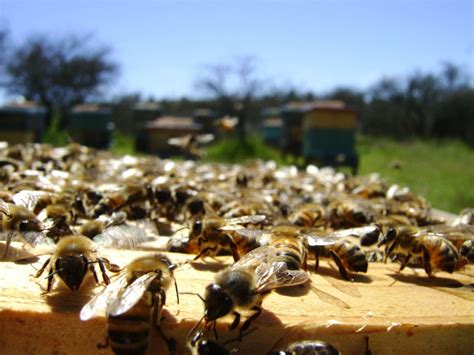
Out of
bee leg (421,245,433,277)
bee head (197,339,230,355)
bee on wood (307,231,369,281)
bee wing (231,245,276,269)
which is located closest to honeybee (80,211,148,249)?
bee wing (231,245,276,269)

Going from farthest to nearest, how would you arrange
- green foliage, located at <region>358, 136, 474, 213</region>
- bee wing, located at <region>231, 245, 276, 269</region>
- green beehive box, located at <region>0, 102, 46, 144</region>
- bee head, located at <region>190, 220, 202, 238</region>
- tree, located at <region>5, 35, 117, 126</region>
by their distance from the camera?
tree, located at <region>5, 35, 117, 126</region> → green beehive box, located at <region>0, 102, 46, 144</region> → green foliage, located at <region>358, 136, 474, 213</region> → bee head, located at <region>190, 220, 202, 238</region> → bee wing, located at <region>231, 245, 276, 269</region>

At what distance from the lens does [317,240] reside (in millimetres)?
1962

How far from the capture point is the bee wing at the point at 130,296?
1.26 meters

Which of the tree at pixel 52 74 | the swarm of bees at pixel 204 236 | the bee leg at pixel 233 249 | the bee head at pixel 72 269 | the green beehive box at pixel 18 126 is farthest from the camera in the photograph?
the tree at pixel 52 74

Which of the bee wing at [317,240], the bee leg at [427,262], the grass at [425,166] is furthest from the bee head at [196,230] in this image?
the grass at [425,166]

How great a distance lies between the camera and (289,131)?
58.0 ft

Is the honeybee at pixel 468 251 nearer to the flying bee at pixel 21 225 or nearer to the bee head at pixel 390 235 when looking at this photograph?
the bee head at pixel 390 235

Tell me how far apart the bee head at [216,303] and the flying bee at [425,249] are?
3.05 ft

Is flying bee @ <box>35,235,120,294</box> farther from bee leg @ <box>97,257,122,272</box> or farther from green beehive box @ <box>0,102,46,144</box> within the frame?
green beehive box @ <box>0,102,46,144</box>

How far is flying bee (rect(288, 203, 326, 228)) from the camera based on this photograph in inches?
104

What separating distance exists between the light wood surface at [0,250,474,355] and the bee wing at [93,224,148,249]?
47 cm

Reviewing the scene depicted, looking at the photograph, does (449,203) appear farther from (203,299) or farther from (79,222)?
(203,299)

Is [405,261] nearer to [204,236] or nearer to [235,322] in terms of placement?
[204,236]

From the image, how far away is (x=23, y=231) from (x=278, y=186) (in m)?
2.44
